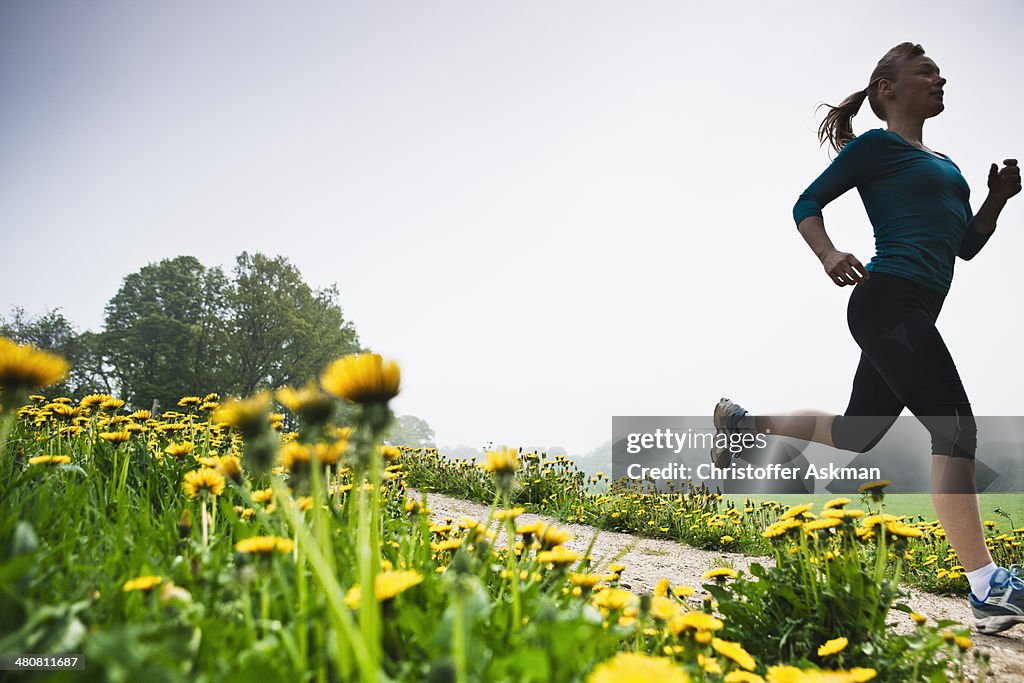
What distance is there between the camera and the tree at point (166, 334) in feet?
84.1

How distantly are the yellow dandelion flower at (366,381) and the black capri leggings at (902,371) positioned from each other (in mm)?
2729

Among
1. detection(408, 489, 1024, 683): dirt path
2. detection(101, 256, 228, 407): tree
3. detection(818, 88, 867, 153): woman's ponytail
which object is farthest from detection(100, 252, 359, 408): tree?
detection(818, 88, 867, 153): woman's ponytail

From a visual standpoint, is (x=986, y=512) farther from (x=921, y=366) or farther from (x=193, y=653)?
(x=193, y=653)

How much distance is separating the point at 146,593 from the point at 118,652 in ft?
1.66

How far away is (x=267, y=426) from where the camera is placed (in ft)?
2.56

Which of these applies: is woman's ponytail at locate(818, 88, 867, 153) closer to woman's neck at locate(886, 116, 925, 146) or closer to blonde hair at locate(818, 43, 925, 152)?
blonde hair at locate(818, 43, 925, 152)

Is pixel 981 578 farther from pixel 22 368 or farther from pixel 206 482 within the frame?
pixel 22 368

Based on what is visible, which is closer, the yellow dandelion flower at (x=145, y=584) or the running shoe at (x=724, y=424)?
the yellow dandelion flower at (x=145, y=584)

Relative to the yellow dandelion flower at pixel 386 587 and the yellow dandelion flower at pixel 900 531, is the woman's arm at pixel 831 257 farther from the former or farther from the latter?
the yellow dandelion flower at pixel 386 587

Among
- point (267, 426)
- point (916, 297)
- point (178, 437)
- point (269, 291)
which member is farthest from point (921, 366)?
point (269, 291)

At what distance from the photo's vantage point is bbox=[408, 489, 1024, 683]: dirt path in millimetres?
2180

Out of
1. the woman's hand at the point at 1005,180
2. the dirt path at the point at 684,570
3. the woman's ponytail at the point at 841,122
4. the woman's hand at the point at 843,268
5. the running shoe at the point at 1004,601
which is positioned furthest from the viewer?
the woman's ponytail at the point at 841,122

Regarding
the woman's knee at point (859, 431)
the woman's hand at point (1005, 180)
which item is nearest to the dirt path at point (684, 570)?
the woman's knee at point (859, 431)

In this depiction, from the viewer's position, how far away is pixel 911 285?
2.79m
